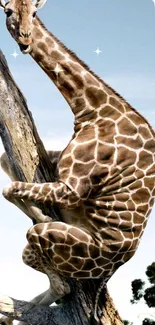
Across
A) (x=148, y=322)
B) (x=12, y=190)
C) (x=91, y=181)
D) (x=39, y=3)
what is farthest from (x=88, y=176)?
(x=148, y=322)

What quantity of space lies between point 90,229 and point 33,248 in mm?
535

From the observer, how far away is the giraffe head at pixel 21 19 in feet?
17.7

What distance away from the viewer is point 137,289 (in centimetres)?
1516

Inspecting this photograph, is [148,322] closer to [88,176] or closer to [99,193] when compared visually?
[99,193]

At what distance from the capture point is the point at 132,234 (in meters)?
5.53

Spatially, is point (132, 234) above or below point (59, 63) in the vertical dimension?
below

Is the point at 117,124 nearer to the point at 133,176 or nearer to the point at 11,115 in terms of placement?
the point at 133,176

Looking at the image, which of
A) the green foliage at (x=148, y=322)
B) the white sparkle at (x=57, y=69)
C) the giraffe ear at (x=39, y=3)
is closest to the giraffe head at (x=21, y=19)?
the giraffe ear at (x=39, y=3)

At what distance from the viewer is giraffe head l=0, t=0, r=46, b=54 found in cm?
539

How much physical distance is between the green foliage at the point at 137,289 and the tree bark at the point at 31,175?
29.7ft

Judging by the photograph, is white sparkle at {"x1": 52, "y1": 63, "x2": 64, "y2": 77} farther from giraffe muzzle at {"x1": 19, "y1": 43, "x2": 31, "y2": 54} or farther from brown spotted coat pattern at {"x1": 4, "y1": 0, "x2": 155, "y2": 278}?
giraffe muzzle at {"x1": 19, "y1": 43, "x2": 31, "y2": 54}

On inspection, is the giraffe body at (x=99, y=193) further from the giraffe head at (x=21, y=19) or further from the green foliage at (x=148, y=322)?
the green foliage at (x=148, y=322)

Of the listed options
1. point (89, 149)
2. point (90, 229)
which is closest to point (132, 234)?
point (90, 229)

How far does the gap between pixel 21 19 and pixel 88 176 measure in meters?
1.50
